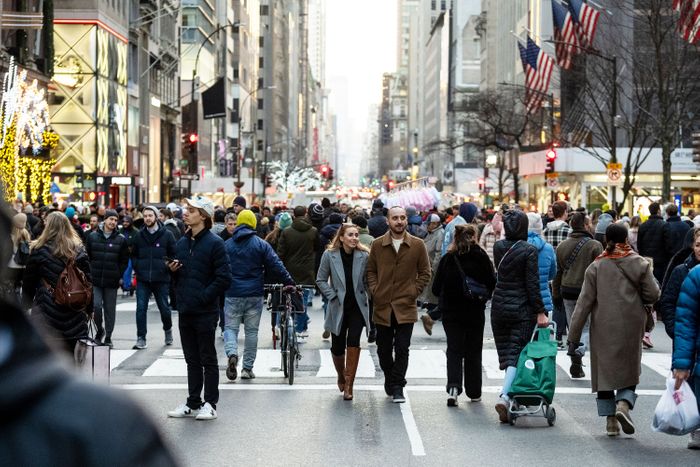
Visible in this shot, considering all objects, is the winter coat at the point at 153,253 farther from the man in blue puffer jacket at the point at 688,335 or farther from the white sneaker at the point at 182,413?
the man in blue puffer jacket at the point at 688,335

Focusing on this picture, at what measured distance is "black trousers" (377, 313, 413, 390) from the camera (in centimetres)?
1266

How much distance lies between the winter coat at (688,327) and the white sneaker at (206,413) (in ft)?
13.5

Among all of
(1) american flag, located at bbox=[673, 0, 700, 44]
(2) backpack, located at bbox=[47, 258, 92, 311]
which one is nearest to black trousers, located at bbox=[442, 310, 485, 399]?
(2) backpack, located at bbox=[47, 258, 92, 311]

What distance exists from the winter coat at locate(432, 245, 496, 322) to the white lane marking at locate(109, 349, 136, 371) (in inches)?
183

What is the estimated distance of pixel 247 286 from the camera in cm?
1408

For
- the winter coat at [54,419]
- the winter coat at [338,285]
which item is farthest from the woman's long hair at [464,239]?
the winter coat at [54,419]

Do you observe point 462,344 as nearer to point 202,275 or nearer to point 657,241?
point 202,275

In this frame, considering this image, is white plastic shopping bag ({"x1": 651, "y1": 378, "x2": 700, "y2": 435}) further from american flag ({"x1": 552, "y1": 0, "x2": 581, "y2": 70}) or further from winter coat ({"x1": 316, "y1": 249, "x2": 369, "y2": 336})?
american flag ({"x1": 552, "y1": 0, "x2": 581, "y2": 70})

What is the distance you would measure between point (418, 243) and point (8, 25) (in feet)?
106

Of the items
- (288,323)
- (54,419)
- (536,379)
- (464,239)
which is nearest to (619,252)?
(536,379)

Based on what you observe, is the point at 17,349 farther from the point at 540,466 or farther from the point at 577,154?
the point at 577,154

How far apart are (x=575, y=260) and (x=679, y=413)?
247 inches

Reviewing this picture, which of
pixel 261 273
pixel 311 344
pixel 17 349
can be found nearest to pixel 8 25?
pixel 311 344

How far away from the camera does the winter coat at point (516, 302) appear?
11.7m
